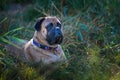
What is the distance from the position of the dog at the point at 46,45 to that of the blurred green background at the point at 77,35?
27cm

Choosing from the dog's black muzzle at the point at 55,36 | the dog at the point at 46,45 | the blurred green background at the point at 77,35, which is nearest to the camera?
the blurred green background at the point at 77,35

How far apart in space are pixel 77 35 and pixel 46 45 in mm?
1104

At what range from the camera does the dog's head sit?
611 cm

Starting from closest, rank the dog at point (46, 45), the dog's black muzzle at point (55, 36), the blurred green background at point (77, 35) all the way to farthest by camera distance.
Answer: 1. the blurred green background at point (77, 35)
2. the dog's black muzzle at point (55, 36)
3. the dog at point (46, 45)

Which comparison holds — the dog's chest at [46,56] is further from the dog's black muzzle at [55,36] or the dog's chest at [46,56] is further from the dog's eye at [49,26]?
A: the dog's eye at [49,26]

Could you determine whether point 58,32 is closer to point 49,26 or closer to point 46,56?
point 49,26

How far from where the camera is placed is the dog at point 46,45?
6190 mm

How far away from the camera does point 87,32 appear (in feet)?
24.6

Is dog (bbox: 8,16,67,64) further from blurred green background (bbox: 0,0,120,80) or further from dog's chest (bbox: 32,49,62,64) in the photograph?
blurred green background (bbox: 0,0,120,80)

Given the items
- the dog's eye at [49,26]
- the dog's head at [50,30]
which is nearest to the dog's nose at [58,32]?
the dog's head at [50,30]

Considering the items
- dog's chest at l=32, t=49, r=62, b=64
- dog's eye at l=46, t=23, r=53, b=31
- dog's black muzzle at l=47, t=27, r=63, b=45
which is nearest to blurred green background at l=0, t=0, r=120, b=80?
dog's chest at l=32, t=49, r=62, b=64

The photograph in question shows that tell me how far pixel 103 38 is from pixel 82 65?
1.53 metres

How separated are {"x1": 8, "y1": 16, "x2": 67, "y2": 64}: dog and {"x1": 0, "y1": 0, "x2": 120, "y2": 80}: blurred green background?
27 centimetres

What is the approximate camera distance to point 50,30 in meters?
6.23
